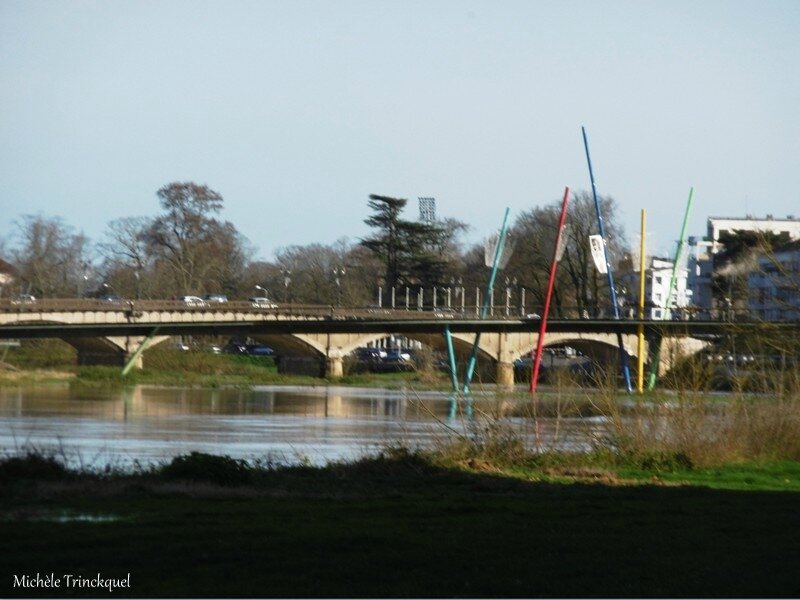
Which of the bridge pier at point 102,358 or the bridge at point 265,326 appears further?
the bridge pier at point 102,358

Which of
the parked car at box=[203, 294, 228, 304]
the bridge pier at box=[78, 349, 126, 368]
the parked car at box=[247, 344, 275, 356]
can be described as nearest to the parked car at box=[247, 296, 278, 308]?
the parked car at box=[203, 294, 228, 304]

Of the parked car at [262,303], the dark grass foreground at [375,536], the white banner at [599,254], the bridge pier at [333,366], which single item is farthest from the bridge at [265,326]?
the dark grass foreground at [375,536]

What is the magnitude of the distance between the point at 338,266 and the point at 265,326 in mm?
41160

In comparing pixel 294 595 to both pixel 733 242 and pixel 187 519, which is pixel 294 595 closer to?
pixel 187 519

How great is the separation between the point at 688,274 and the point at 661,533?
13219 centimetres

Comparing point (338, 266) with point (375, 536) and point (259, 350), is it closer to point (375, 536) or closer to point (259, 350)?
point (259, 350)

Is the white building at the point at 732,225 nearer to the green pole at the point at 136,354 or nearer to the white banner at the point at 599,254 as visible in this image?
the white banner at the point at 599,254

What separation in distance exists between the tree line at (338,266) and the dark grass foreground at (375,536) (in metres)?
70.5

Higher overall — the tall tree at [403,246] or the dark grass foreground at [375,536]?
the tall tree at [403,246]

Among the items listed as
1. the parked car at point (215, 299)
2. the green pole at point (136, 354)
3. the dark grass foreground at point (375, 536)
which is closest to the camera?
the dark grass foreground at point (375, 536)

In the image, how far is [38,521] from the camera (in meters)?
12.4

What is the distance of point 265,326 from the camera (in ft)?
232

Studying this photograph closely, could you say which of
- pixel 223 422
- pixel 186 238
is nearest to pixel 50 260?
pixel 186 238

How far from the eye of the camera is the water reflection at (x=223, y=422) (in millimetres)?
25148
